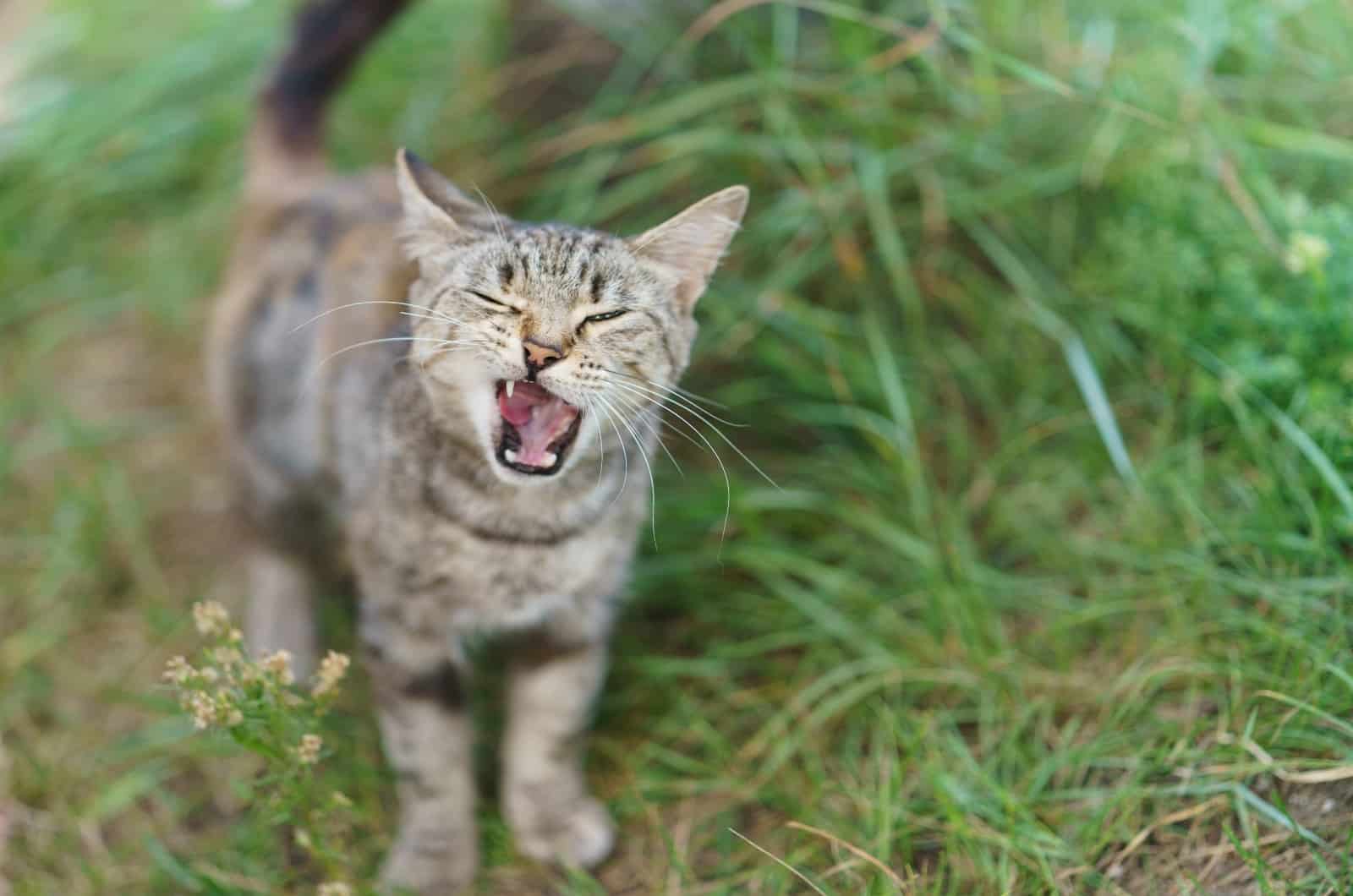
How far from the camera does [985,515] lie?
2717 mm

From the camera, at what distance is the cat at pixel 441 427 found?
1.80 metres

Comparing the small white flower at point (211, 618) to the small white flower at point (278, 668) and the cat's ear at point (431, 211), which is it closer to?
the small white flower at point (278, 668)

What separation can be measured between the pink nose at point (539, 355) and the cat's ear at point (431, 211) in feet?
0.91

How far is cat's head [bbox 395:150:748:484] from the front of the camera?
1.74 m

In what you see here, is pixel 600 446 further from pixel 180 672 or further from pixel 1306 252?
pixel 1306 252

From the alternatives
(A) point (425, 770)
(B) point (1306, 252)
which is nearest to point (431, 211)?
(A) point (425, 770)

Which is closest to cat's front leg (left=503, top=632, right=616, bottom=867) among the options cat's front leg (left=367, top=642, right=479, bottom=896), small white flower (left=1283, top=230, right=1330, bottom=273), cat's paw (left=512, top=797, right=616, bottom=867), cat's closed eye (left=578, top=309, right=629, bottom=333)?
cat's paw (left=512, top=797, right=616, bottom=867)

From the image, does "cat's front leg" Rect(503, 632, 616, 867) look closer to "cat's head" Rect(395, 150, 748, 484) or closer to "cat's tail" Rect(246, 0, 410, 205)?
"cat's head" Rect(395, 150, 748, 484)

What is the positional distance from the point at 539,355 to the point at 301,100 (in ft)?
4.49

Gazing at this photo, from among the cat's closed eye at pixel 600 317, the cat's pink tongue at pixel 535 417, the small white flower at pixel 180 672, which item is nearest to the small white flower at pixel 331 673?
the small white flower at pixel 180 672

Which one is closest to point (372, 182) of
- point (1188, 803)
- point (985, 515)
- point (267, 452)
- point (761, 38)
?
point (267, 452)

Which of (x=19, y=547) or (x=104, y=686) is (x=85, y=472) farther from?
(x=104, y=686)

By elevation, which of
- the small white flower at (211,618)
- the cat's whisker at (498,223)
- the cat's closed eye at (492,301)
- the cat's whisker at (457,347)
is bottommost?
the small white flower at (211,618)

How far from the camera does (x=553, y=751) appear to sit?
2250 mm
